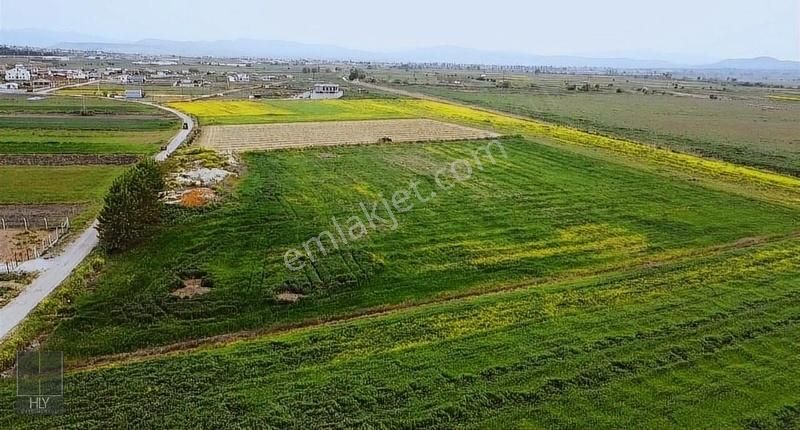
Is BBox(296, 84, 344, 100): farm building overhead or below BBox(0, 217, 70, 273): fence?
overhead

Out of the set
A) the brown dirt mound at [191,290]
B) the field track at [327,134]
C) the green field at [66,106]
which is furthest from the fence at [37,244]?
the green field at [66,106]

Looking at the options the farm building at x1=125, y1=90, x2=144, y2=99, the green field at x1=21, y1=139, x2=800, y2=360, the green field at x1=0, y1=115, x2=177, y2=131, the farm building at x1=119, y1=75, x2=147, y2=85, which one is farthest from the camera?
the farm building at x1=119, y1=75, x2=147, y2=85

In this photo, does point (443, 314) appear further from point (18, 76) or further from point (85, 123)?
point (18, 76)

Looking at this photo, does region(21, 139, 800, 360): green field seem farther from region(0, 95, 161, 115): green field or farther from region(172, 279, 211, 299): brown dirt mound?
region(0, 95, 161, 115): green field

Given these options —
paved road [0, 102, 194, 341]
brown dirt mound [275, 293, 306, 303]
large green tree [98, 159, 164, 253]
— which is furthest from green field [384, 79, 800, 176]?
paved road [0, 102, 194, 341]

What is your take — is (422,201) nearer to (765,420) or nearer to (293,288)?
(293,288)

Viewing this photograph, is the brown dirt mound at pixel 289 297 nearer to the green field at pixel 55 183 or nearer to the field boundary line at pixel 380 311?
the field boundary line at pixel 380 311

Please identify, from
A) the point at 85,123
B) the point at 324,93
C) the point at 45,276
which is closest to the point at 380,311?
the point at 45,276
